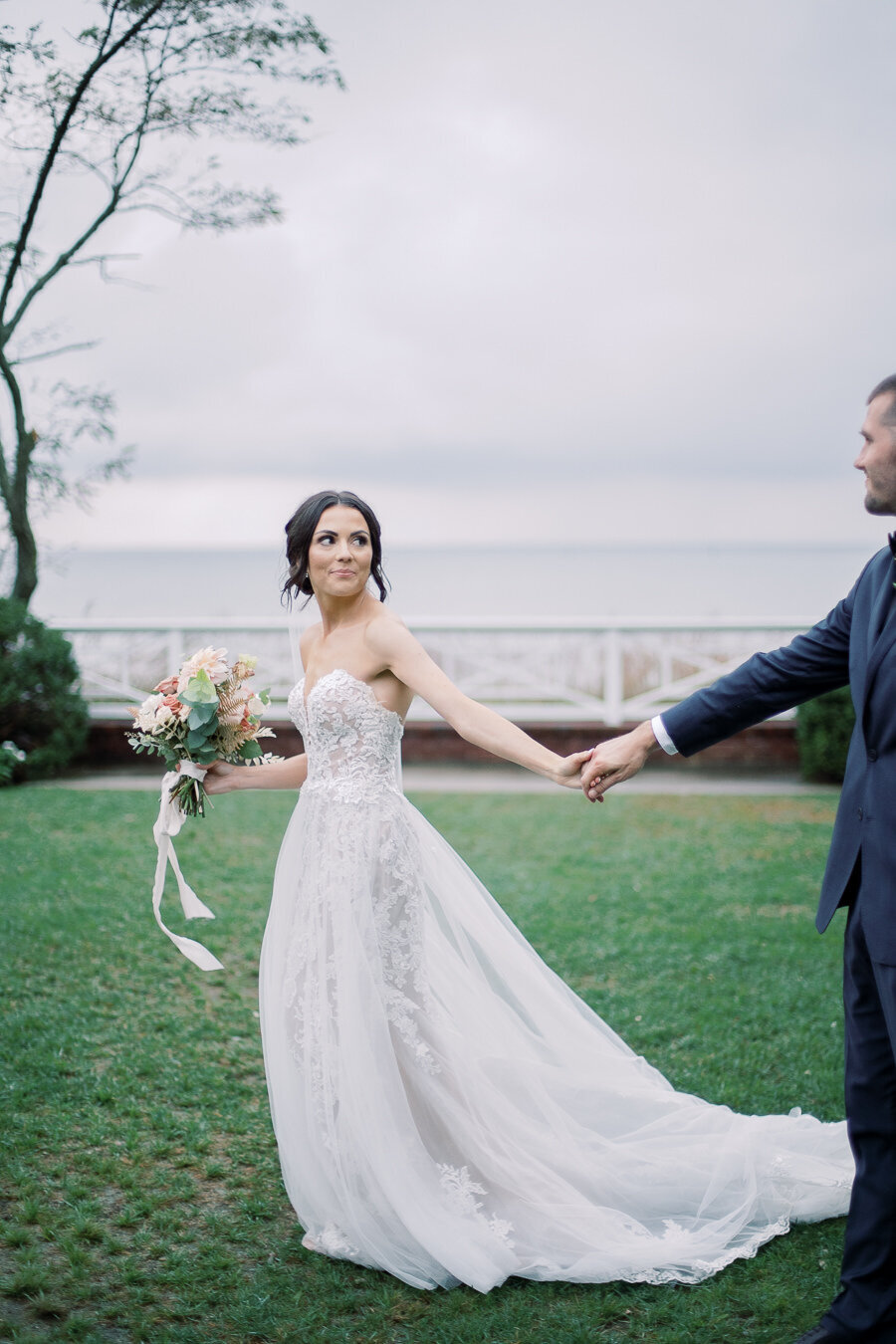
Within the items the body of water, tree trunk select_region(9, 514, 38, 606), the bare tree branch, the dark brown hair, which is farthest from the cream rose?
the body of water

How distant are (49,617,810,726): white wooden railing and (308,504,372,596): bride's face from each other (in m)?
9.05

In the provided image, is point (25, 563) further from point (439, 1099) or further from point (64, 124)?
point (439, 1099)

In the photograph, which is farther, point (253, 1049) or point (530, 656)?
point (530, 656)

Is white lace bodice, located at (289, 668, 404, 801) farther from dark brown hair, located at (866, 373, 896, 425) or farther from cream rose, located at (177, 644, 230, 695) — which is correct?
dark brown hair, located at (866, 373, 896, 425)

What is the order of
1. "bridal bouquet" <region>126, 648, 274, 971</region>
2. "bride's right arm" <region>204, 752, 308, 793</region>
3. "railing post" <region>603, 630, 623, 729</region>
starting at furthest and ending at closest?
"railing post" <region>603, 630, 623, 729</region> < "bride's right arm" <region>204, 752, 308, 793</region> < "bridal bouquet" <region>126, 648, 274, 971</region>

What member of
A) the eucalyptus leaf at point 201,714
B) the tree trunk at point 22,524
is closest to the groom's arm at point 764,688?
the eucalyptus leaf at point 201,714

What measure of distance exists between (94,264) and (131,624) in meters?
4.04

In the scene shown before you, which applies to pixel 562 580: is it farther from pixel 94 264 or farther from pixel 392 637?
pixel 392 637

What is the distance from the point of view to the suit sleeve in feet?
9.75

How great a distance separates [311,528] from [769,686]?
58.4 inches

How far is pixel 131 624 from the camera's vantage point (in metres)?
12.9

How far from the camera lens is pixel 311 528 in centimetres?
344

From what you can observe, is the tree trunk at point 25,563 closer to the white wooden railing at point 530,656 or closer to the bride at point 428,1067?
the white wooden railing at point 530,656

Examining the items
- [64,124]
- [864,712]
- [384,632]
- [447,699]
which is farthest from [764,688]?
[64,124]
